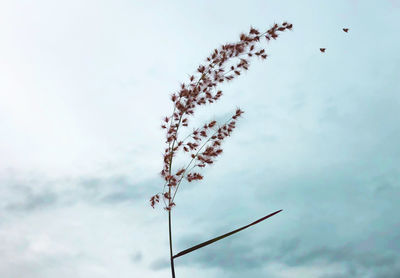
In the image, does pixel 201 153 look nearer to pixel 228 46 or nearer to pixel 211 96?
pixel 211 96

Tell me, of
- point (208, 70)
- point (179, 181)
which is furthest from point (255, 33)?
point (179, 181)

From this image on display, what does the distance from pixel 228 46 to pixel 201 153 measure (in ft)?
5.60

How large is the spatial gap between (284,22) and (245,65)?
0.91m

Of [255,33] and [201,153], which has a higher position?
[255,33]

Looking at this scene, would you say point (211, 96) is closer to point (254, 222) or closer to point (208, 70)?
point (208, 70)

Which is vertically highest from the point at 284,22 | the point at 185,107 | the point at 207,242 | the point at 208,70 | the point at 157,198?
the point at 284,22

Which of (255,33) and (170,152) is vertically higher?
(255,33)

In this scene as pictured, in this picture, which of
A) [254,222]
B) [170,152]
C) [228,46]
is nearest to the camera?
[254,222]

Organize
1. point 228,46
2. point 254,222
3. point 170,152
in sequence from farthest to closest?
point 228,46 → point 170,152 → point 254,222

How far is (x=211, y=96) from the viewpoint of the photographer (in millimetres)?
6652

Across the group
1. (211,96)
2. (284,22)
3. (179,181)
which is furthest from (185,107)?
(284,22)

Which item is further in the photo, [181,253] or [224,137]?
[224,137]

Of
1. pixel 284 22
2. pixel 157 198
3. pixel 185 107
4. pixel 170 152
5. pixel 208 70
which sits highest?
pixel 284 22

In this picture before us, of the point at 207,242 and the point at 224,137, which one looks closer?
the point at 207,242
